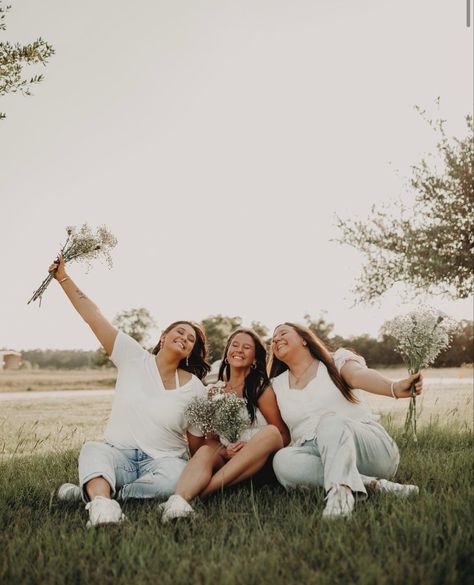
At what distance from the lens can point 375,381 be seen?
15.9 feet

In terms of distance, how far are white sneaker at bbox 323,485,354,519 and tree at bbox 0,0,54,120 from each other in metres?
5.39

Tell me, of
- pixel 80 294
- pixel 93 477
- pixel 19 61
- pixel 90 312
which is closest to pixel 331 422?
pixel 93 477

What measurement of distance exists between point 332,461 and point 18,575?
223 centimetres

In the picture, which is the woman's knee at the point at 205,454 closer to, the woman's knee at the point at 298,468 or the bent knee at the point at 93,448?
the woman's knee at the point at 298,468

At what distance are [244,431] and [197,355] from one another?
94cm

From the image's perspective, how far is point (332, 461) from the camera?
4324 millimetres

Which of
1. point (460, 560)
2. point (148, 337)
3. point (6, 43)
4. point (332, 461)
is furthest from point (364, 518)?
point (148, 337)

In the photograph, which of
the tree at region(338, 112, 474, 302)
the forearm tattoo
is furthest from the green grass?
the tree at region(338, 112, 474, 302)

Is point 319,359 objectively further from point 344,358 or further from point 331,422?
point 331,422

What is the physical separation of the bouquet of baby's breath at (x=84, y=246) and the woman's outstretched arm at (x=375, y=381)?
8.88 feet

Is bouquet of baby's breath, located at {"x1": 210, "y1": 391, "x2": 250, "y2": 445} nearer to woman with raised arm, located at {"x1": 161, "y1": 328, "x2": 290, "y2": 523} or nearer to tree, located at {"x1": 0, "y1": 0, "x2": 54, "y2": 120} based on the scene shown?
woman with raised arm, located at {"x1": 161, "y1": 328, "x2": 290, "y2": 523}

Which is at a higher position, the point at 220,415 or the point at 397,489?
the point at 220,415

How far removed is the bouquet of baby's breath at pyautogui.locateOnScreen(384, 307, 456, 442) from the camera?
6398 millimetres

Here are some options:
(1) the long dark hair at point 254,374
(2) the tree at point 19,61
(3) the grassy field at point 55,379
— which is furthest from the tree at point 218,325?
(2) the tree at point 19,61
